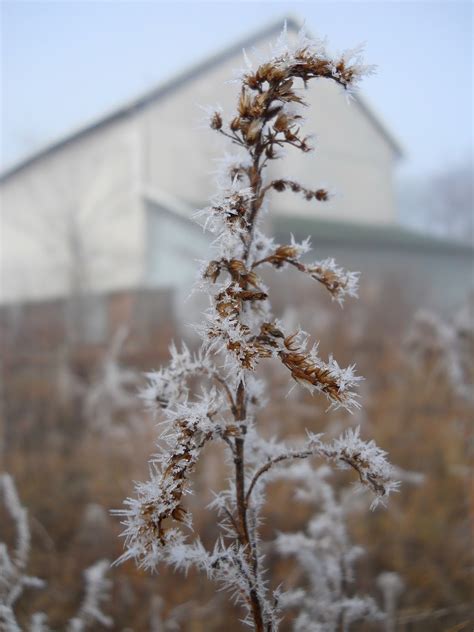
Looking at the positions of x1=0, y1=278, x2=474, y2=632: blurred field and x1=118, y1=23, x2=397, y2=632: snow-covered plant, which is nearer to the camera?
x1=118, y1=23, x2=397, y2=632: snow-covered plant

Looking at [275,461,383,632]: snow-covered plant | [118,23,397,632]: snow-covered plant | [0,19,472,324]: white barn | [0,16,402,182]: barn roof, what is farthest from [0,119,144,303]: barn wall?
[118,23,397,632]: snow-covered plant

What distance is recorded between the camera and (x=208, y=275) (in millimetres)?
988

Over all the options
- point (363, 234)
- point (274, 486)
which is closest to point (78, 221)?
point (363, 234)

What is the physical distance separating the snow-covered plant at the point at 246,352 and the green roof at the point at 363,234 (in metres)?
11.9

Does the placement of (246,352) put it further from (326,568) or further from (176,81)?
(176,81)

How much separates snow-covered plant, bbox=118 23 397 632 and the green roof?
11.9 metres

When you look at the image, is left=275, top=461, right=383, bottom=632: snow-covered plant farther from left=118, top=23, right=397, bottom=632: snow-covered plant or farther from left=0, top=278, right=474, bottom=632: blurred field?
left=118, top=23, right=397, bottom=632: snow-covered plant

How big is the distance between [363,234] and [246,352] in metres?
15.7

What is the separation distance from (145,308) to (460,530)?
9979mm

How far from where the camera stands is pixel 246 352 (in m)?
0.90

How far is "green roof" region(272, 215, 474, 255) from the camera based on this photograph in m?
Result: 14.5

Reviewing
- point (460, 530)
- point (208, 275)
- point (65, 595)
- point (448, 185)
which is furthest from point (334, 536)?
point (448, 185)

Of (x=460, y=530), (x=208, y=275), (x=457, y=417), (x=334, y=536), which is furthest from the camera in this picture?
(x=457, y=417)

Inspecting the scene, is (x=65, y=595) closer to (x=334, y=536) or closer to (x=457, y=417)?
(x=334, y=536)
